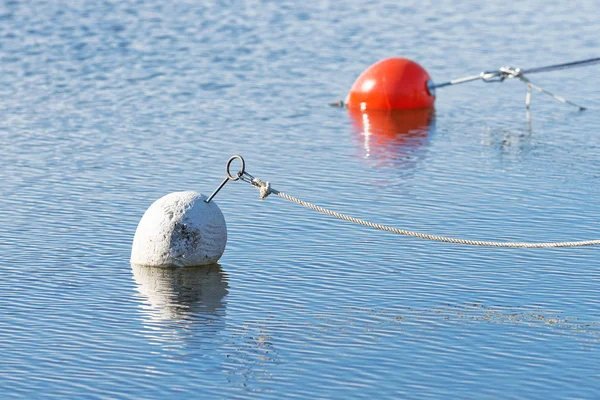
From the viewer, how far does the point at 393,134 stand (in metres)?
20.0

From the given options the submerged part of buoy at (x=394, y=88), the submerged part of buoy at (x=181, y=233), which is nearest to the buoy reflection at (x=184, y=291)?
the submerged part of buoy at (x=181, y=233)

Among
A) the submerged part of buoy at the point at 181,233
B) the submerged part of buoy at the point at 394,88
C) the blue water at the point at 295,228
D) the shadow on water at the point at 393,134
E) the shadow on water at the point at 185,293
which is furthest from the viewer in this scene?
the submerged part of buoy at the point at 394,88

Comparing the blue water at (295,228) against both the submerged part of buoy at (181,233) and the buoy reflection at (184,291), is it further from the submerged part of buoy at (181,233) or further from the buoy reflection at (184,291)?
the submerged part of buoy at (181,233)

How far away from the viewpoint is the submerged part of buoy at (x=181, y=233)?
12.1 meters

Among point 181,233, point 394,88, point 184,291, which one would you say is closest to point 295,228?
point 181,233

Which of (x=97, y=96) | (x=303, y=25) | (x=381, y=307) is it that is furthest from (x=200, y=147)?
(x=303, y=25)

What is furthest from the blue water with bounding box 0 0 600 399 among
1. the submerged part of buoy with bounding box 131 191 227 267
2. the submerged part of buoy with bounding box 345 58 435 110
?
the submerged part of buoy with bounding box 345 58 435 110

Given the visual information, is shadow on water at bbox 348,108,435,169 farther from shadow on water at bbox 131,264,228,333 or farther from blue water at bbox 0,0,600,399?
shadow on water at bbox 131,264,228,333

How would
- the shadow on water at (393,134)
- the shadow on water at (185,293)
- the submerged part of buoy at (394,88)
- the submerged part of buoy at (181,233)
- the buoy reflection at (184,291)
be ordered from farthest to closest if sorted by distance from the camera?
the submerged part of buoy at (394,88)
the shadow on water at (393,134)
the submerged part of buoy at (181,233)
the buoy reflection at (184,291)
the shadow on water at (185,293)

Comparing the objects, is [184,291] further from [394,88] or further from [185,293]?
[394,88]

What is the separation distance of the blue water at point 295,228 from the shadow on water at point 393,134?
0.27 ft

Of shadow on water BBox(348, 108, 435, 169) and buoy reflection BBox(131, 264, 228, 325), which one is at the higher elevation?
shadow on water BBox(348, 108, 435, 169)

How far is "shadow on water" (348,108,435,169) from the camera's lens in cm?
1791

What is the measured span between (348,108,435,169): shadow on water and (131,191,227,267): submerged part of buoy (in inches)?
213
